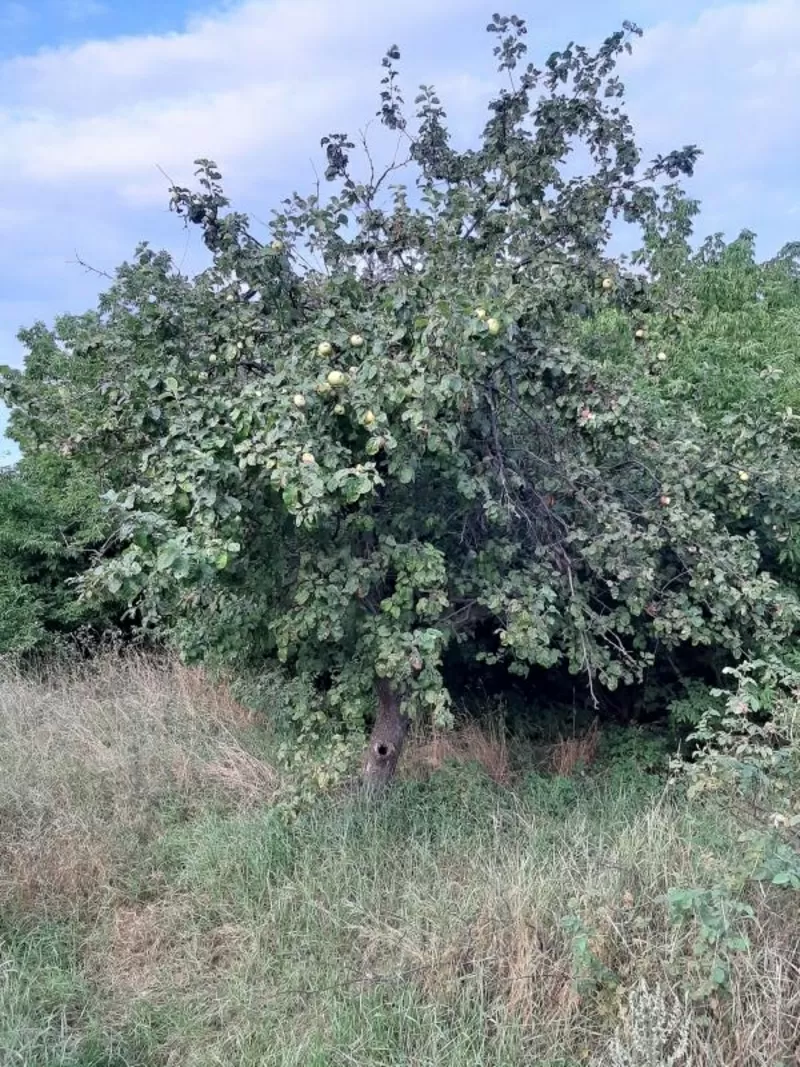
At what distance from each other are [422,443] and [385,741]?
171 cm

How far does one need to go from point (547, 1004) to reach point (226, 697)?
142 inches

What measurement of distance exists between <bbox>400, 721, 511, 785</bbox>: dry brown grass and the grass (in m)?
0.15

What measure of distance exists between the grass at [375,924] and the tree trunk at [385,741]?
0.46 feet

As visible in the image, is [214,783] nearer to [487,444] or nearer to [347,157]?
[487,444]

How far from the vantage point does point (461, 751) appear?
4.97 metres

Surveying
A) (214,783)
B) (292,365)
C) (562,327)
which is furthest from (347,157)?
(214,783)

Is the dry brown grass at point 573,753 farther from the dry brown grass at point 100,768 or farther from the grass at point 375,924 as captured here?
the dry brown grass at point 100,768

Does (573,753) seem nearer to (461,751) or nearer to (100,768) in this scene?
(461,751)

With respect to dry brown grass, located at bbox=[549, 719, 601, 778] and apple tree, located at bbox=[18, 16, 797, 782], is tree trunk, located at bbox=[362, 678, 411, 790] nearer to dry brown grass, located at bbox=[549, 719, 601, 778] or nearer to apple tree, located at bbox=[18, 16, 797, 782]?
apple tree, located at bbox=[18, 16, 797, 782]

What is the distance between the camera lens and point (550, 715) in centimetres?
→ 557

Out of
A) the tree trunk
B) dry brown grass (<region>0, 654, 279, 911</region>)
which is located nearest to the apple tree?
the tree trunk

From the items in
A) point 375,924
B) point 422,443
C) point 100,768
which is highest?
point 422,443

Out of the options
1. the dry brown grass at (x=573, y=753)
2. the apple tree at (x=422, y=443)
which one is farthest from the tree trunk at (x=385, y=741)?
the dry brown grass at (x=573, y=753)

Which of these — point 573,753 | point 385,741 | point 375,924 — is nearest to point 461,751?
point 573,753
